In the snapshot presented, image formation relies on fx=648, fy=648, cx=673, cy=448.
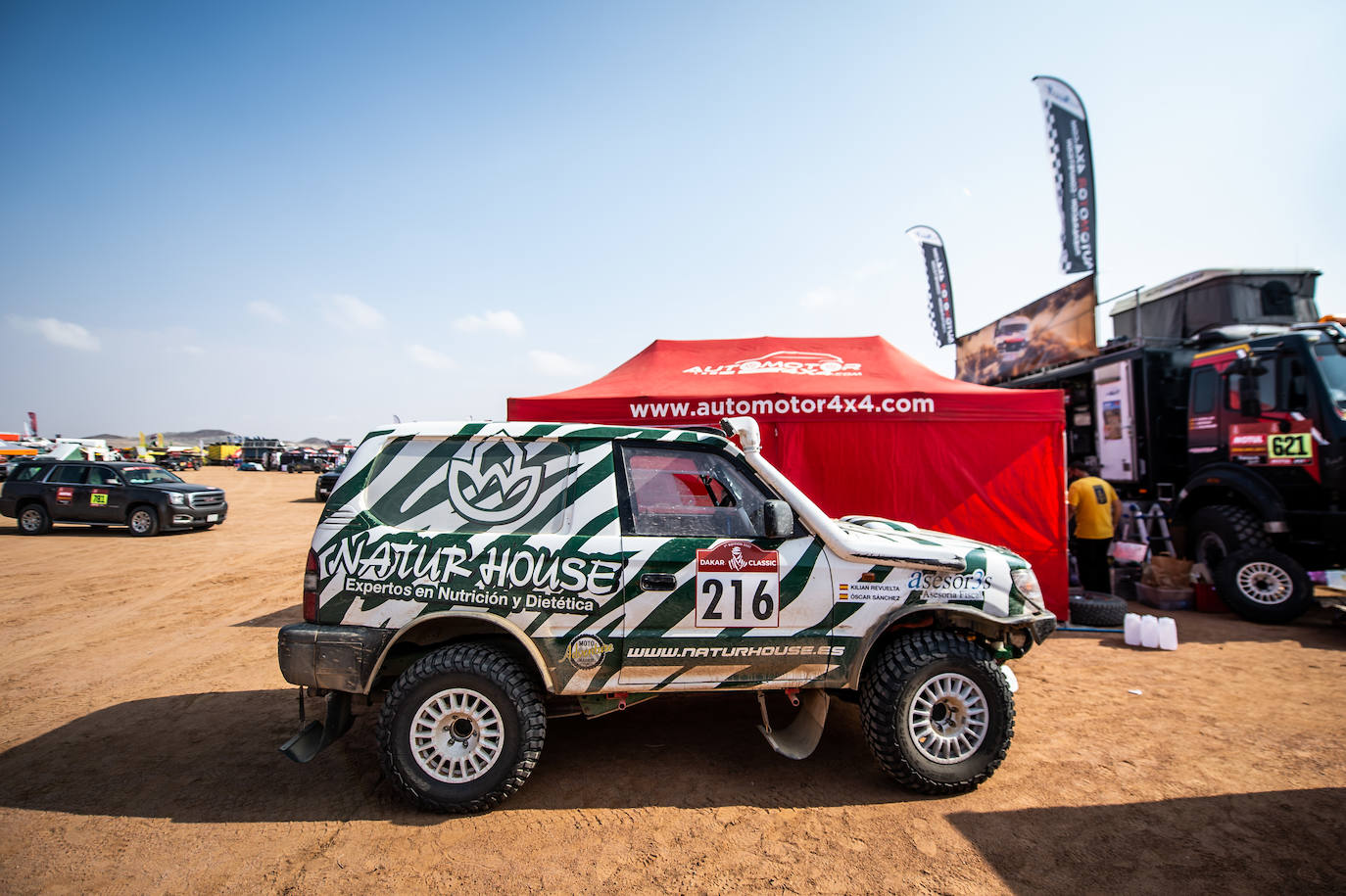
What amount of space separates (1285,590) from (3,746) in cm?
1072

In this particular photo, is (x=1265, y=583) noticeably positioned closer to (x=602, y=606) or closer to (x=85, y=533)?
(x=602, y=606)

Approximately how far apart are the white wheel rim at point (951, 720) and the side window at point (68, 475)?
1834 centimetres

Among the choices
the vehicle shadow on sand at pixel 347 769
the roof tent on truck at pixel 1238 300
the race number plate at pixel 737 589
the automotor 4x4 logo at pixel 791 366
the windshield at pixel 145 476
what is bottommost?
the vehicle shadow on sand at pixel 347 769

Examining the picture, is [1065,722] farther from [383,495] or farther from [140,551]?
[140,551]

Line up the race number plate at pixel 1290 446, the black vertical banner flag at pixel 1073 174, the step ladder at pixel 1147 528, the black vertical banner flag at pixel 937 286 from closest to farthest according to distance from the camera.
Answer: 1. the race number plate at pixel 1290 446
2. the step ladder at pixel 1147 528
3. the black vertical banner flag at pixel 1073 174
4. the black vertical banner flag at pixel 937 286

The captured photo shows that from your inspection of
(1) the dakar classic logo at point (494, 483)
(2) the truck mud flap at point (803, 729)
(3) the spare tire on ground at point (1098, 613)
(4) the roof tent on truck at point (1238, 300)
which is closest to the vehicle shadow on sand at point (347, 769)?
(2) the truck mud flap at point (803, 729)

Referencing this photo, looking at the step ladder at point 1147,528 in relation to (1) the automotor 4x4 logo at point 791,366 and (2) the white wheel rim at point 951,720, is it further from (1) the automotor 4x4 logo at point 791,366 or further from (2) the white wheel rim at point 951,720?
(2) the white wheel rim at point 951,720

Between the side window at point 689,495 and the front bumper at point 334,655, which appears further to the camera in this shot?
the side window at point 689,495

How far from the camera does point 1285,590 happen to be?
666 centimetres

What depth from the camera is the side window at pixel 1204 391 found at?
7.61 metres

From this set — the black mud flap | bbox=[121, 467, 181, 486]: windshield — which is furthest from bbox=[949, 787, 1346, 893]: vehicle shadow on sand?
bbox=[121, 467, 181, 486]: windshield

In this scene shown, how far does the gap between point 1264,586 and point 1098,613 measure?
1933 mm

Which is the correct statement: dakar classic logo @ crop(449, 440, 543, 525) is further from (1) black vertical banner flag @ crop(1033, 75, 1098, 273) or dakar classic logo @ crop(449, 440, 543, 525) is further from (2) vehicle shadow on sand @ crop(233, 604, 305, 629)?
(1) black vertical banner flag @ crop(1033, 75, 1098, 273)

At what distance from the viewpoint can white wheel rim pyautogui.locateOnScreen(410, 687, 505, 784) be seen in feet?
10.3
